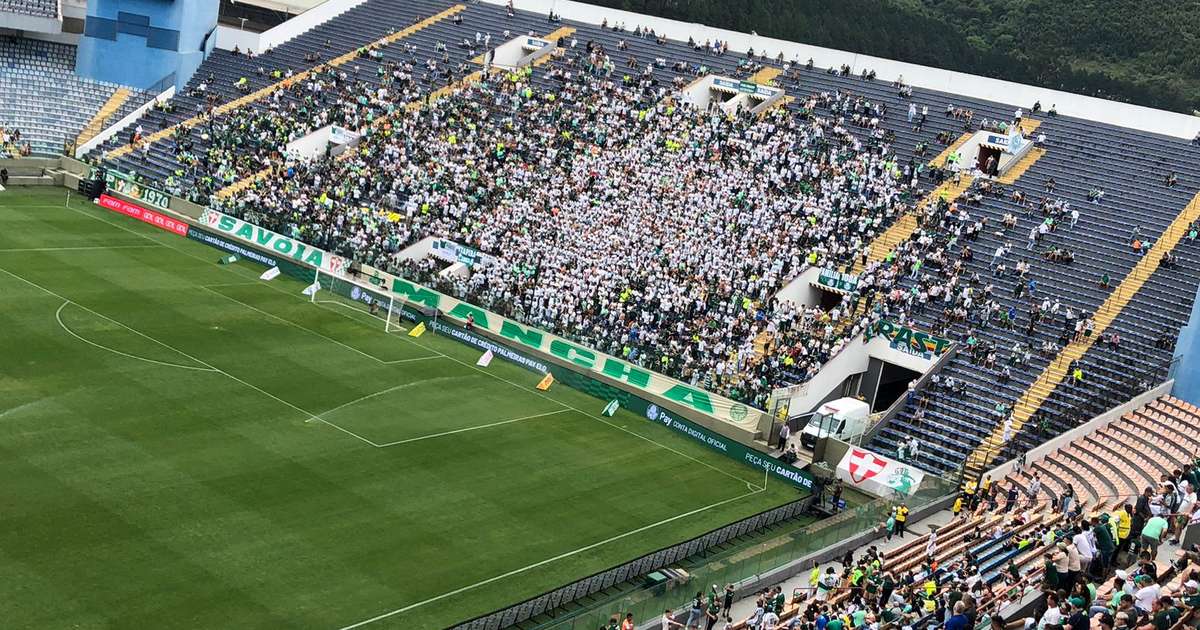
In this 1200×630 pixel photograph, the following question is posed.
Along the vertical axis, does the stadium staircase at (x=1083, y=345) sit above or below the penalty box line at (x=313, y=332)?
above

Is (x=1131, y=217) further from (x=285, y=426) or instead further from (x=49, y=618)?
(x=49, y=618)

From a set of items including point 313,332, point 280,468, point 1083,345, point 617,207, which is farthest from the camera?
point 617,207

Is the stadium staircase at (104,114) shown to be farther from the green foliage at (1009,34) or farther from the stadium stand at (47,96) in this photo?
the green foliage at (1009,34)

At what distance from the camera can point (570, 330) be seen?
170 feet

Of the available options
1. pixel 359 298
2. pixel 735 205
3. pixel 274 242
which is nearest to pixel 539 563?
pixel 359 298

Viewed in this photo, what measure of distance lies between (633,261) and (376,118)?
845 inches

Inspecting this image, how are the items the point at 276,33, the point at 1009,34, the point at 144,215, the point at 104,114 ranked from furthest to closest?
the point at 1009,34, the point at 276,33, the point at 104,114, the point at 144,215

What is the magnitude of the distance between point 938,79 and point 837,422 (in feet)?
96.0

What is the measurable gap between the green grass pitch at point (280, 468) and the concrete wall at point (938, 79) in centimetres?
3028

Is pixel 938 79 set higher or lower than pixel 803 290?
higher

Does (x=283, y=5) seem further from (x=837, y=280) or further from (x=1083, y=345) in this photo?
(x=1083, y=345)

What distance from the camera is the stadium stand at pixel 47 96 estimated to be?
7081 cm

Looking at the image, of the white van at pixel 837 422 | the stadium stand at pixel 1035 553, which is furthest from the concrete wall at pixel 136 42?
the stadium stand at pixel 1035 553

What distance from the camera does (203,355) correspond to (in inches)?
1784
